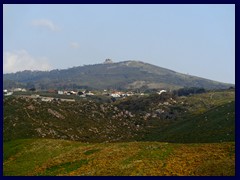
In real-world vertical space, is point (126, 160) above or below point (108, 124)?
above

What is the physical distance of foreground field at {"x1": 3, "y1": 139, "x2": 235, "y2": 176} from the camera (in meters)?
32.7

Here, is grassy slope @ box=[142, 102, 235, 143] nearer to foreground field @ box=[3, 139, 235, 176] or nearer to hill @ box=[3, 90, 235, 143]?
hill @ box=[3, 90, 235, 143]

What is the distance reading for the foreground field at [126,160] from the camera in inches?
1287

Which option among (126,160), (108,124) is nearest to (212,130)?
(126,160)

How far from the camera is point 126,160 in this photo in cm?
3772

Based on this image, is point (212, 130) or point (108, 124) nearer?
point (212, 130)

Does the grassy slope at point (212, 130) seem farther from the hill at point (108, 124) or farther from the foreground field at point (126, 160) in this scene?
the foreground field at point (126, 160)

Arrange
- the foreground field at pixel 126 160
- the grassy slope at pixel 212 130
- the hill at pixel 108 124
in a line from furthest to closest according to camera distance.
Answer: the hill at pixel 108 124
the grassy slope at pixel 212 130
the foreground field at pixel 126 160

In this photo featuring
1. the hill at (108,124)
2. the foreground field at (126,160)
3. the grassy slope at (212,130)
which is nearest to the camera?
the foreground field at (126,160)

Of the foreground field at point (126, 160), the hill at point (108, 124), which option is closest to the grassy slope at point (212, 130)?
the hill at point (108, 124)

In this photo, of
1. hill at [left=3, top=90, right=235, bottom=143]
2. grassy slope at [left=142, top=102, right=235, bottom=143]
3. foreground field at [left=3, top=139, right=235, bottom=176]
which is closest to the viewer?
foreground field at [left=3, top=139, right=235, bottom=176]

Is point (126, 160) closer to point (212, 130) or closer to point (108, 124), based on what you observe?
point (212, 130)

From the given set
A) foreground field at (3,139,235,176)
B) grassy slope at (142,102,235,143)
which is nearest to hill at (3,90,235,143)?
grassy slope at (142,102,235,143)
